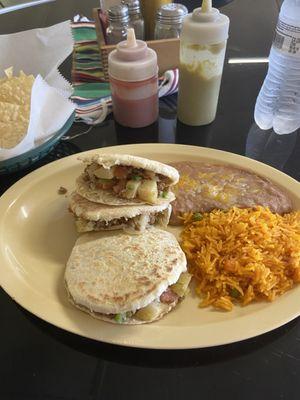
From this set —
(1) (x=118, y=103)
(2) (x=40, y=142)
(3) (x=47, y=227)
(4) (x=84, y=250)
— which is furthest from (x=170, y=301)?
(1) (x=118, y=103)

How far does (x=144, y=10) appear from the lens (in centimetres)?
241

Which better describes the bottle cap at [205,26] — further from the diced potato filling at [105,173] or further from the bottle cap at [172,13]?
the diced potato filling at [105,173]

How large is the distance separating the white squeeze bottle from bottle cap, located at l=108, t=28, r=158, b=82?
0.62ft

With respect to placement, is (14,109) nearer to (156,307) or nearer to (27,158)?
(27,158)

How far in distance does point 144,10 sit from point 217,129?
98 centimetres

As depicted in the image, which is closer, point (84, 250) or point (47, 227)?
point (84, 250)

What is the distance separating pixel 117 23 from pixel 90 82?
16.4 inches

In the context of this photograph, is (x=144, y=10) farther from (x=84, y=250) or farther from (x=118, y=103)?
(x=84, y=250)

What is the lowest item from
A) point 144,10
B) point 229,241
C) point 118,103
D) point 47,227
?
point 47,227

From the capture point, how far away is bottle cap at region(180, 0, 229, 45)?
5.53 feet

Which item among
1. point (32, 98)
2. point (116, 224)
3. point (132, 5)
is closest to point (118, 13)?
point (132, 5)

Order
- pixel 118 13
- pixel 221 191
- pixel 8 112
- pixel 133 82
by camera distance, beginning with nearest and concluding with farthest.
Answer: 1. pixel 221 191
2. pixel 8 112
3. pixel 133 82
4. pixel 118 13

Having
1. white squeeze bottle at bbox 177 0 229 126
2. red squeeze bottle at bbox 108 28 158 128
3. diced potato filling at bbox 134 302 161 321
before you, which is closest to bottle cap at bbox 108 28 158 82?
red squeeze bottle at bbox 108 28 158 128

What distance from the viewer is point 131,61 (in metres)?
1.81
